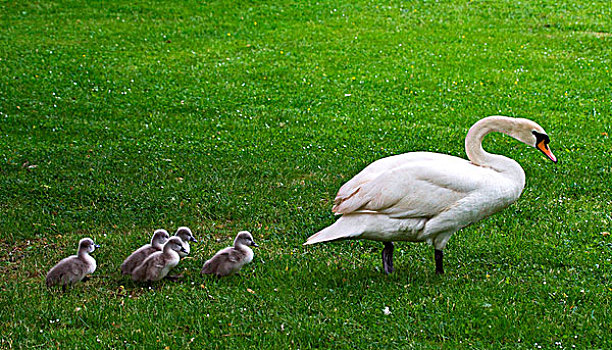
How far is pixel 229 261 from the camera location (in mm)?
7145

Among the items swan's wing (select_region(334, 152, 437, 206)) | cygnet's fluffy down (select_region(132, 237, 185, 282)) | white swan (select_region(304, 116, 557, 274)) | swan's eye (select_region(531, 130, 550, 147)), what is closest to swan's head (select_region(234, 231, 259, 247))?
cygnet's fluffy down (select_region(132, 237, 185, 282))

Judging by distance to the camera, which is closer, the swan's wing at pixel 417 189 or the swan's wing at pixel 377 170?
the swan's wing at pixel 417 189

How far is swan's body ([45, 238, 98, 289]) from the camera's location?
22.9ft

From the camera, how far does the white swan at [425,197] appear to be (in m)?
6.64

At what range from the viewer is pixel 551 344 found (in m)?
5.74

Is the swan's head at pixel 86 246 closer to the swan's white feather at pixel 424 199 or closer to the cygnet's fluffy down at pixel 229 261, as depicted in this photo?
the cygnet's fluffy down at pixel 229 261

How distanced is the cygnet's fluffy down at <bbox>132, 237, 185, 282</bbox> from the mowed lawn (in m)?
0.14

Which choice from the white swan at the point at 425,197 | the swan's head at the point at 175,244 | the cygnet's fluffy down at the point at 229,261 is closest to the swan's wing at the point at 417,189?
the white swan at the point at 425,197

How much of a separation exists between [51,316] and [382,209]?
312cm

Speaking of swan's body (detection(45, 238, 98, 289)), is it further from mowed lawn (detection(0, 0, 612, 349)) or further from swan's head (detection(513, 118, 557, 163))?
swan's head (detection(513, 118, 557, 163))

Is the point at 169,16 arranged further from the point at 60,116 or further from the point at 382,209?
the point at 382,209

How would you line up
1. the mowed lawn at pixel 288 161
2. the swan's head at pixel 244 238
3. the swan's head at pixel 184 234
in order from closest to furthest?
the mowed lawn at pixel 288 161
the swan's head at pixel 244 238
the swan's head at pixel 184 234

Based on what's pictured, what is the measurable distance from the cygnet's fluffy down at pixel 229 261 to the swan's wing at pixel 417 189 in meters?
1.11

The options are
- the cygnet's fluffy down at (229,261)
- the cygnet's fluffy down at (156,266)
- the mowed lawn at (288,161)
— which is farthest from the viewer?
the cygnet's fluffy down at (229,261)
